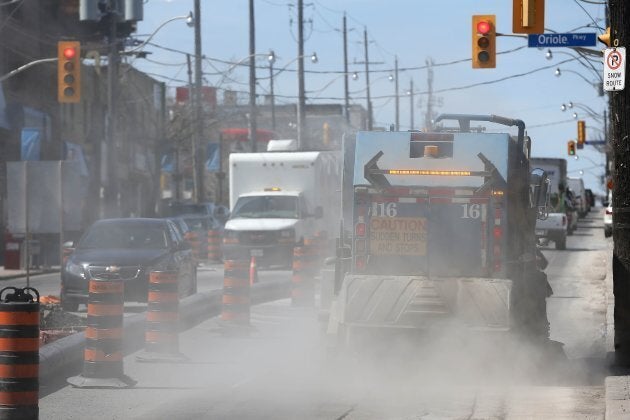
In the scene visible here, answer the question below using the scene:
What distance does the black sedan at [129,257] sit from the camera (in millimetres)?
21112

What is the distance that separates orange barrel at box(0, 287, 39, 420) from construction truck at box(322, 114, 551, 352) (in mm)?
4326

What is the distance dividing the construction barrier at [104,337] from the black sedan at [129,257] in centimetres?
710

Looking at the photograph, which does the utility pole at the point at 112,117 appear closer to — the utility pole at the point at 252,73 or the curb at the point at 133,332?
the utility pole at the point at 252,73

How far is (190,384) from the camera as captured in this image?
43.9 ft

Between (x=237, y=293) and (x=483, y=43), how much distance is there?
362 inches

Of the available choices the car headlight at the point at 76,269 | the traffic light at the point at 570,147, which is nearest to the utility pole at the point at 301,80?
the traffic light at the point at 570,147

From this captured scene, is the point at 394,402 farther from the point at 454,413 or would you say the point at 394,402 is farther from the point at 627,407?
the point at 627,407

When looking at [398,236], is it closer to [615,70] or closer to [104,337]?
[615,70]

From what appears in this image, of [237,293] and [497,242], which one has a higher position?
[497,242]

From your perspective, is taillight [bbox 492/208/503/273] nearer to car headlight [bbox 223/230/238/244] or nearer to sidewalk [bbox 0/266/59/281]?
sidewalk [bbox 0/266/59/281]

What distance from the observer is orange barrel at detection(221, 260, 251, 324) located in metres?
18.4

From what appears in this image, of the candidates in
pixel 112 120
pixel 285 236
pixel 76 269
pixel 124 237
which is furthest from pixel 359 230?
pixel 112 120

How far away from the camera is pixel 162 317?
1512cm

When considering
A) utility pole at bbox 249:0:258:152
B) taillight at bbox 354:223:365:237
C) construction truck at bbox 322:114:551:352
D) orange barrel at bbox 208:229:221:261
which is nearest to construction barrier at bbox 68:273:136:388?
construction truck at bbox 322:114:551:352
